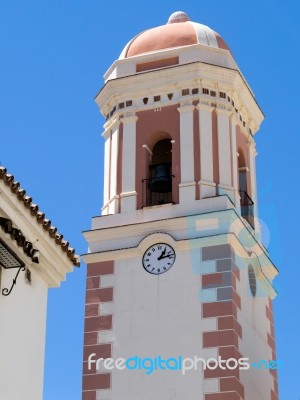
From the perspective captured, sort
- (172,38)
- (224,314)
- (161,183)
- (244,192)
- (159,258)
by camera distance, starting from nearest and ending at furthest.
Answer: (224,314), (159,258), (161,183), (244,192), (172,38)

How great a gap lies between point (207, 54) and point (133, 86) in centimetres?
190

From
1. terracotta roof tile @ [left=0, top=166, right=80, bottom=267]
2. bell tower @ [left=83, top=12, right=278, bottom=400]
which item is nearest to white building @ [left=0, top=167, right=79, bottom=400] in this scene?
terracotta roof tile @ [left=0, top=166, right=80, bottom=267]

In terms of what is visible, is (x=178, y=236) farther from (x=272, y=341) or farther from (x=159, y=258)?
(x=272, y=341)

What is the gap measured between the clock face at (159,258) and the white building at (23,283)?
8104 mm

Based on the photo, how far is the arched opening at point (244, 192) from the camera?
26.1m

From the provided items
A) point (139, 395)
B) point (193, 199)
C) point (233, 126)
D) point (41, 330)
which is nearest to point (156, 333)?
point (139, 395)

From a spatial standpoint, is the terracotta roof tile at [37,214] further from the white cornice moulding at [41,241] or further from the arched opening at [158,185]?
the arched opening at [158,185]

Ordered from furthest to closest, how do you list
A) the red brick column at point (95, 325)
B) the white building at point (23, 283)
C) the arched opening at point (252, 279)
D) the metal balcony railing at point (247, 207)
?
the metal balcony railing at point (247, 207)
the arched opening at point (252, 279)
the red brick column at point (95, 325)
the white building at point (23, 283)

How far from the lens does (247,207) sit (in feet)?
86.1

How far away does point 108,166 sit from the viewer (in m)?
26.4

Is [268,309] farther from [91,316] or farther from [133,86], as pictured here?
[133,86]

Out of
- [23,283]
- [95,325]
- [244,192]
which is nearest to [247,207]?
[244,192]

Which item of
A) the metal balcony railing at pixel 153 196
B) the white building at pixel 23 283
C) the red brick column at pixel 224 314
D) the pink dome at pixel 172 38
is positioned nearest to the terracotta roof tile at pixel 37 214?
the white building at pixel 23 283

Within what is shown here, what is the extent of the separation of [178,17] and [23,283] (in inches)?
561
